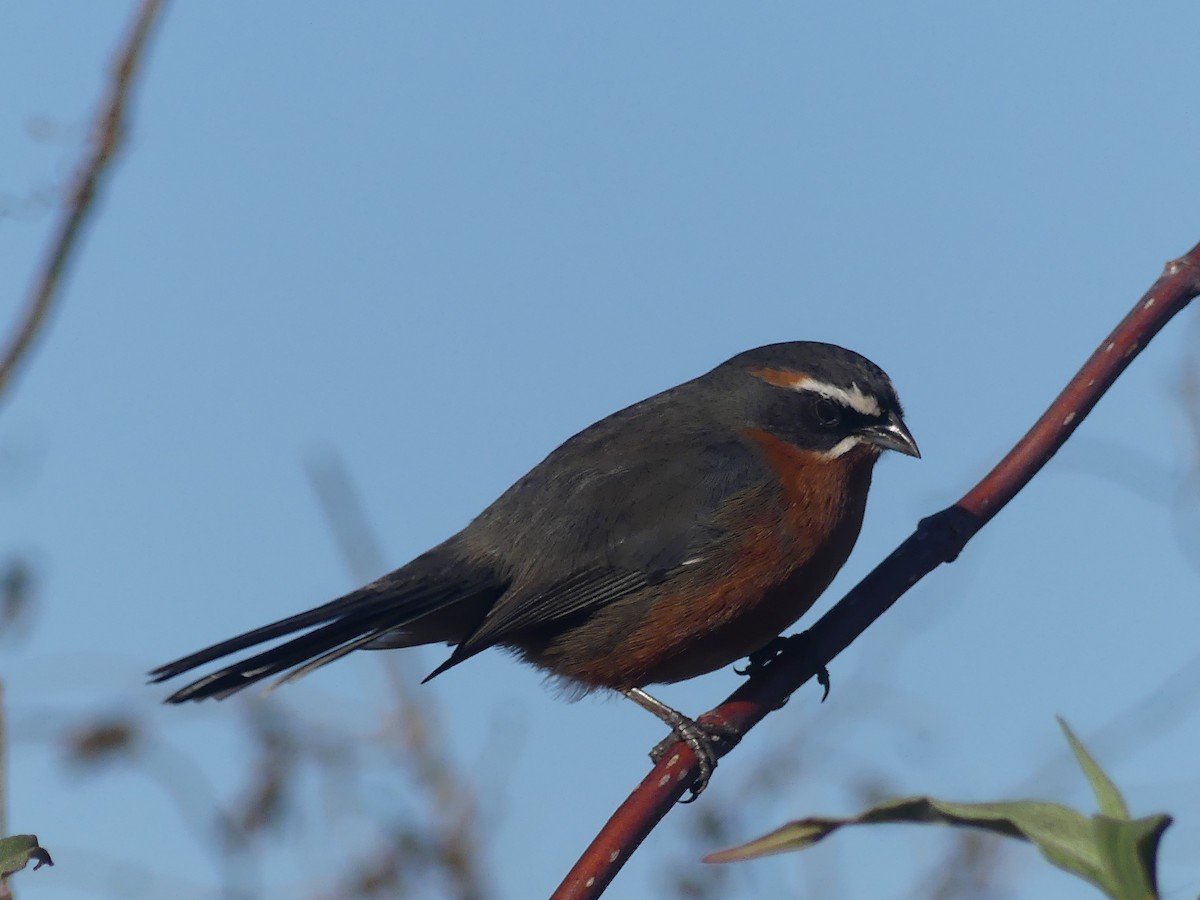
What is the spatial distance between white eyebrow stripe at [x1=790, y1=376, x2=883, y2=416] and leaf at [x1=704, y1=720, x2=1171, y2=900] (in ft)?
13.8

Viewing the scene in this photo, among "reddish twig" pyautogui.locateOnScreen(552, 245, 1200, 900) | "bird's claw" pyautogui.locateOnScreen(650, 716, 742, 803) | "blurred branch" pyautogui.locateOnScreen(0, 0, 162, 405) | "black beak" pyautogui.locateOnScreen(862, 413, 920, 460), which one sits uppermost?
"blurred branch" pyautogui.locateOnScreen(0, 0, 162, 405)

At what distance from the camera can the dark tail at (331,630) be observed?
17.0ft

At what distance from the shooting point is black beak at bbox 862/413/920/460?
6102 millimetres

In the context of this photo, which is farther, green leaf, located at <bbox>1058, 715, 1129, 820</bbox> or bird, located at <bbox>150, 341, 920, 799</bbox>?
bird, located at <bbox>150, 341, 920, 799</bbox>

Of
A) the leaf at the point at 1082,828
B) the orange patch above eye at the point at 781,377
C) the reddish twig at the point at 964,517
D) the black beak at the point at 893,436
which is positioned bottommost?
the leaf at the point at 1082,828

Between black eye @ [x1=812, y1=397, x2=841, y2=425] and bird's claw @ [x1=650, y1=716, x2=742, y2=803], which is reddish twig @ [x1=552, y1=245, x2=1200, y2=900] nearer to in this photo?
bird's claw @ [x1=650, y1=716, x2=742, y2=803]

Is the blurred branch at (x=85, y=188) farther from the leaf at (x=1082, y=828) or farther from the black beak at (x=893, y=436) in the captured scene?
the black beak at (x=893, y=436)

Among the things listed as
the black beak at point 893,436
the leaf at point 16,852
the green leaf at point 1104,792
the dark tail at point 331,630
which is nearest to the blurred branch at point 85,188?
the dark tail at point 331,630

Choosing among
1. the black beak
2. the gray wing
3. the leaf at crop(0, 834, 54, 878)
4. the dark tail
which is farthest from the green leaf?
the black beak

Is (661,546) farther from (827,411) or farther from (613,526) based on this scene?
(827,411)

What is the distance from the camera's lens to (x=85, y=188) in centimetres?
430

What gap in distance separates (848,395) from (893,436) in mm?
266

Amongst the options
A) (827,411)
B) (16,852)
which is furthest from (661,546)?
(16,852)

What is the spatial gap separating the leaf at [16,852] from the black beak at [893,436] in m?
4.38
